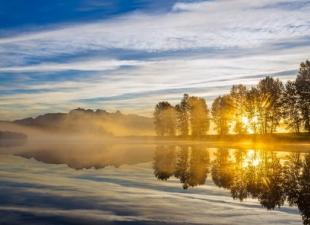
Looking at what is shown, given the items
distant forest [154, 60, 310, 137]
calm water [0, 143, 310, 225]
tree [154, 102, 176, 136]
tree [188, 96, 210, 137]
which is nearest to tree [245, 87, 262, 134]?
distant forest [154, 60, 310, 137]

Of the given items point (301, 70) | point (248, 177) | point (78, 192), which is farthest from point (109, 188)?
point (301, 70)

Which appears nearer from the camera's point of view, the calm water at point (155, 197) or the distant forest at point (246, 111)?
the calm water at point (155, 197)

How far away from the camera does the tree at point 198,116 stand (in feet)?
514

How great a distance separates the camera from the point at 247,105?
399 ft

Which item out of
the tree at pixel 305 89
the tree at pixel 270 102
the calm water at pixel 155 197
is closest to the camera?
the calm water at pixel 155 197

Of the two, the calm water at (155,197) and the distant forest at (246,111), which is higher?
the distant forest at (246,111)

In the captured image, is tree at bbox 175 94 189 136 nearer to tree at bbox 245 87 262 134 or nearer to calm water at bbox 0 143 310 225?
tree at bbox 245 87 262 134

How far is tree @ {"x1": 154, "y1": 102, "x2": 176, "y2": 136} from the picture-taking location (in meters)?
169

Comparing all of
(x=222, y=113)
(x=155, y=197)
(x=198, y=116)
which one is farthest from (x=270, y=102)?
(x=155, y=197)

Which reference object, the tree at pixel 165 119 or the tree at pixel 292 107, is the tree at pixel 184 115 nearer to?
the tree at pixel 165 119

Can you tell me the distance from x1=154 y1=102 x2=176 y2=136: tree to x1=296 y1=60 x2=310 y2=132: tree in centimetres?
7062

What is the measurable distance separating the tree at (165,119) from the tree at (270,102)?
54.9 metres

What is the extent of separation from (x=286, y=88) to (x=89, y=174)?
283 feet

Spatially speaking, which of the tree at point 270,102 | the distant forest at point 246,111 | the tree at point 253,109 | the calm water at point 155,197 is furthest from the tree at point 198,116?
the calm water at point 155,197
